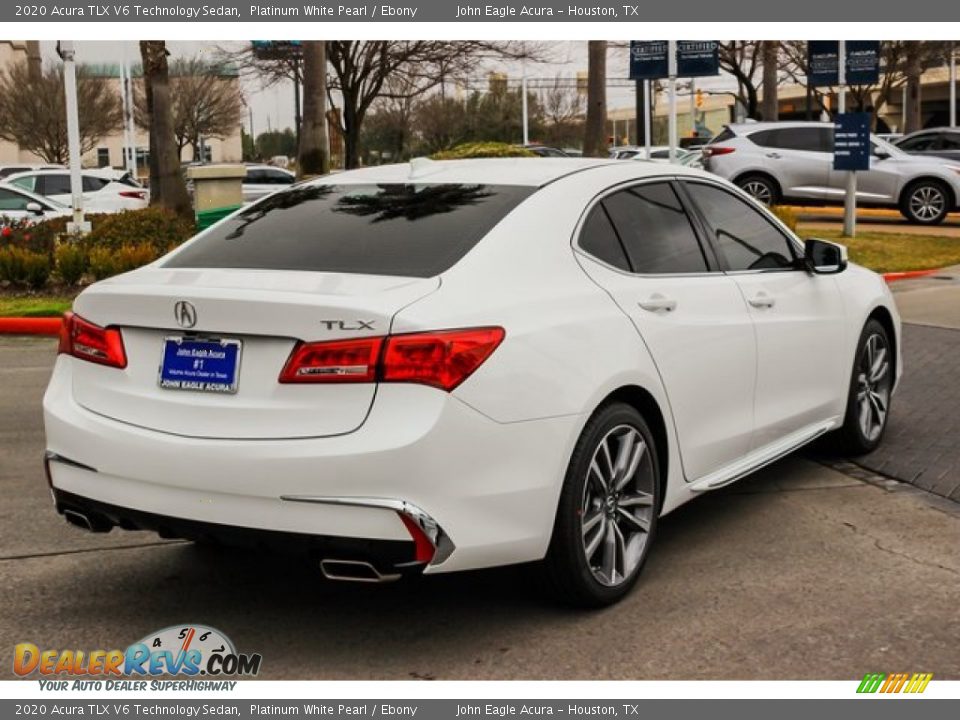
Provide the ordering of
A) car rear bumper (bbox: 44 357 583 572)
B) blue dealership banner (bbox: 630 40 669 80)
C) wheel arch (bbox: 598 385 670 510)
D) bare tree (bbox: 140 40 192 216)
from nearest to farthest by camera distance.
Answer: car rear bumper (bbox: 44 357 583 572)
wheel arch (bbox: 598 385 670 510)
blue dealership banner (bbox: 630 40 669 80)
bare tree (bbox: 140 40 192 216)

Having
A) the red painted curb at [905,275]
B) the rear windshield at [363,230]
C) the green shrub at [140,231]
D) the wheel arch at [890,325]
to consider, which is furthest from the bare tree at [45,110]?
the rear windshield at [363,230]

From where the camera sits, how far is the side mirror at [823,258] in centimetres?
615

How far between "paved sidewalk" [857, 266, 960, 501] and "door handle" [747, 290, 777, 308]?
52.0 inches

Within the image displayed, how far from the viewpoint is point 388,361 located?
3.86 meters

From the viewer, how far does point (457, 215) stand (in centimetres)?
465

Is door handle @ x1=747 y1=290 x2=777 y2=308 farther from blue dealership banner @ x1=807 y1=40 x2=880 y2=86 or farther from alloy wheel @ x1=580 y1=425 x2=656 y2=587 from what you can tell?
blue dealership banner @ x1=807 y1=40 x2=880 y2=86

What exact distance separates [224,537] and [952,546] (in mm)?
2995

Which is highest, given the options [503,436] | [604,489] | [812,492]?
[503,436]

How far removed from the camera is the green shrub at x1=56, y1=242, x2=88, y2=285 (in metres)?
14.2

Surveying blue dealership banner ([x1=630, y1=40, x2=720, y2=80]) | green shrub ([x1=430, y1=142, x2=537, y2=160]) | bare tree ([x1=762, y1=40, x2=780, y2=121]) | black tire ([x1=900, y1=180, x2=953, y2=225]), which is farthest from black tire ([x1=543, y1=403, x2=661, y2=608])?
bare tree ([x1=762, y1=40, x2=780, y2=121])

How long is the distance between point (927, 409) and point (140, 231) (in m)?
10.0

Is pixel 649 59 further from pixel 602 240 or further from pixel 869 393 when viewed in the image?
pixel 602 240

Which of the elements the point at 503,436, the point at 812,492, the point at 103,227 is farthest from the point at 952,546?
the point at 103,227

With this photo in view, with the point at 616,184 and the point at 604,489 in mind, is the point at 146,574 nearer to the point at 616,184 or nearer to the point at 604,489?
the point at 604,489
